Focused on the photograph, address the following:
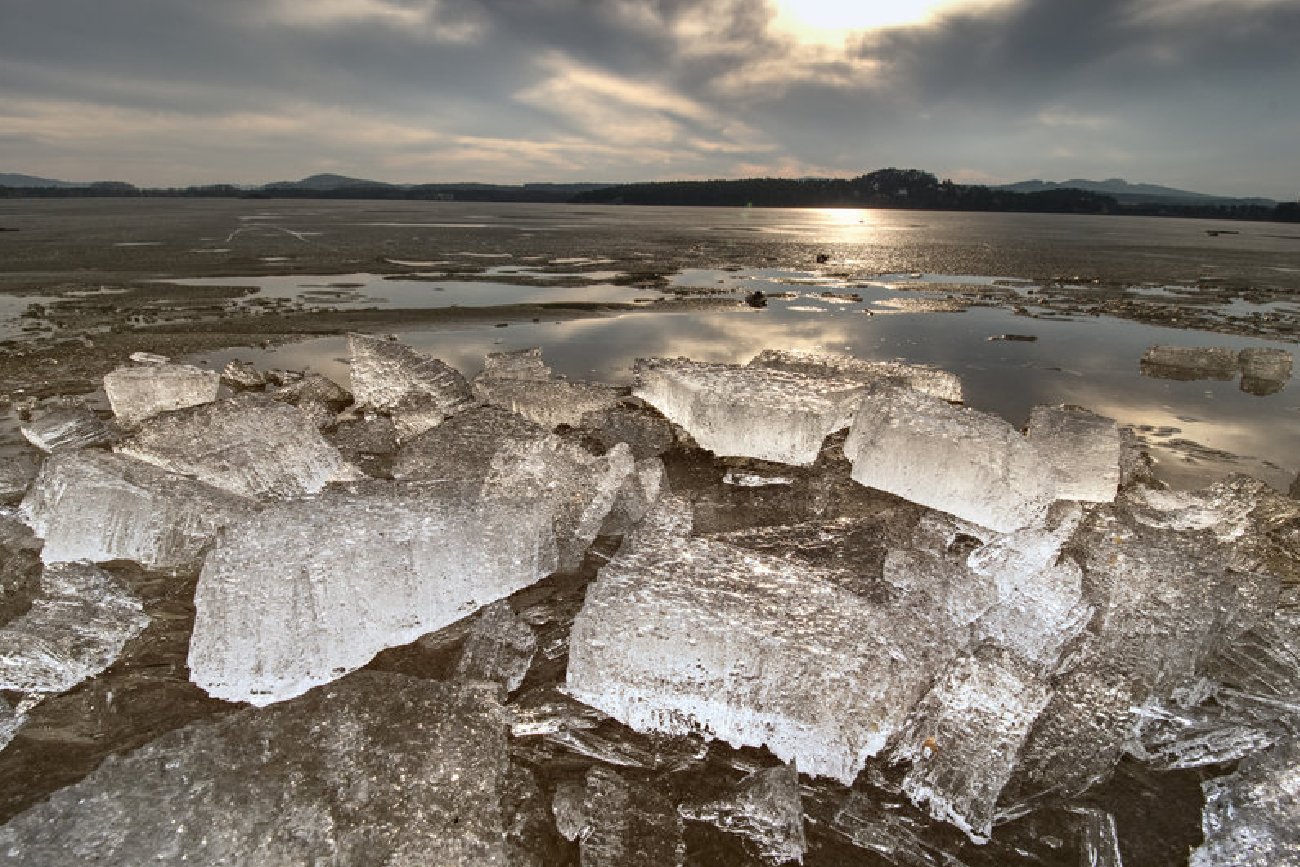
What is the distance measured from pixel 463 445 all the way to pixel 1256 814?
10.9 feet

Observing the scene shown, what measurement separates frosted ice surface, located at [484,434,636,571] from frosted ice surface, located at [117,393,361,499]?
106cm

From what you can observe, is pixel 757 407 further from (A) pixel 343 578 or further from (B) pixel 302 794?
(B) pixel 302 794

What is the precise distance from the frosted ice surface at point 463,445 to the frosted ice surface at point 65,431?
2110mm

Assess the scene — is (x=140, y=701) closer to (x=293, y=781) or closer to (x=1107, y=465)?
(x=293, y=781)

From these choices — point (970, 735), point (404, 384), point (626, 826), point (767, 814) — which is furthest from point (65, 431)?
point (970, 735)

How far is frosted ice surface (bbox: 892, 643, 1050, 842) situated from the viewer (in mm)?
1796

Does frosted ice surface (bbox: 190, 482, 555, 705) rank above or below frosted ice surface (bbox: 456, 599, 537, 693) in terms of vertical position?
above

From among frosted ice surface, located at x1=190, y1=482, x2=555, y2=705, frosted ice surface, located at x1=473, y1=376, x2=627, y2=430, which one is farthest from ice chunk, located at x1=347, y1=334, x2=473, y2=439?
frosted ice surface, located at x1=190, y1=482, x2=555, y2=705

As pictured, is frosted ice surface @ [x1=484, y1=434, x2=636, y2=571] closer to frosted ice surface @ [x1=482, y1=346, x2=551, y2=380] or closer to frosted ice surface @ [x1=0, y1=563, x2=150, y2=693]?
frosted ice surface @ [x1=0, y1=563, x2=150, y2=693]

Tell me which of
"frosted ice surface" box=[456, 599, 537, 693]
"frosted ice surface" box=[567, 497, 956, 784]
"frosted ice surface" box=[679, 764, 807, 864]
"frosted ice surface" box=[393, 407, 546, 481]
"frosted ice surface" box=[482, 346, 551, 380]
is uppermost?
"frosted ice surface" box=[482, 346, 551, 380]

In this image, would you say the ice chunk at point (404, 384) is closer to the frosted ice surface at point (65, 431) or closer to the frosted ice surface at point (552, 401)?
the frosted ice surface at point (552, 401)

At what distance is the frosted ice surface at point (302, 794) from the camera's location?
153cm

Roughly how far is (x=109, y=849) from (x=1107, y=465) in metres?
3.94

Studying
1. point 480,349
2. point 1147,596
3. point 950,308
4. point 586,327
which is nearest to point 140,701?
point 1147,596
